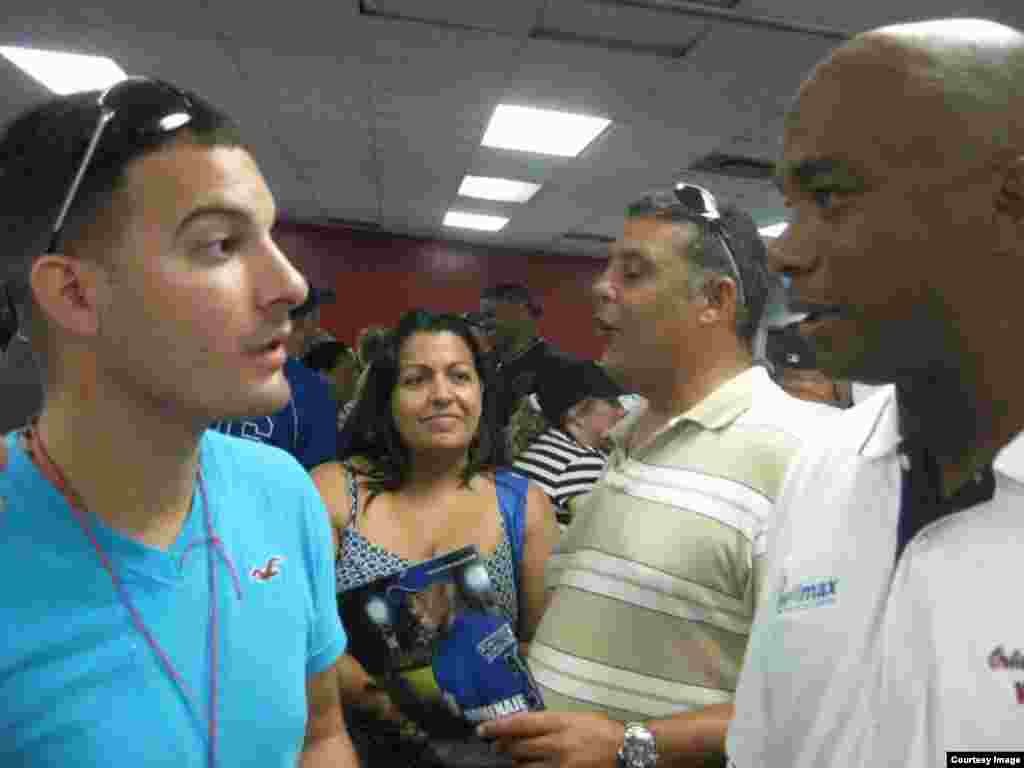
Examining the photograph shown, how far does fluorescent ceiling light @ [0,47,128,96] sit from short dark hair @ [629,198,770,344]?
A: 14.5 ft

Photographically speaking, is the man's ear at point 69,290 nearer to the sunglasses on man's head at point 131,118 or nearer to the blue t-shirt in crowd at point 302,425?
the sunglasses on man's head at point 131,118

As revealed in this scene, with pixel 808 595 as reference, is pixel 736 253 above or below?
above

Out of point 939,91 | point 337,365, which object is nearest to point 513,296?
point 337,365

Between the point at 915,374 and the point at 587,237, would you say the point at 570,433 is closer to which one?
the point at 915,374

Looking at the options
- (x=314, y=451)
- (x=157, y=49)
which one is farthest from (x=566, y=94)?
(x=314, y=451)

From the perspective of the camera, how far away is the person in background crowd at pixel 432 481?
6.03ft

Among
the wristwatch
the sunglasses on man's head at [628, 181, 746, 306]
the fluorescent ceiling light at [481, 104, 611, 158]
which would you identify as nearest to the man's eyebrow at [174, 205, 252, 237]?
the wristwatch

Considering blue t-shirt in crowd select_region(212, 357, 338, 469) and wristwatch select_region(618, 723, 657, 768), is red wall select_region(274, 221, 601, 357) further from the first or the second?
wristwatch select_region(618, 723, 657, 768)

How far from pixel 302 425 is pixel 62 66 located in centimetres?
408

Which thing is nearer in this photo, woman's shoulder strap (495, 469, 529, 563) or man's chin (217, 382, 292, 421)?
man's chin (217, 382, 292, 421)

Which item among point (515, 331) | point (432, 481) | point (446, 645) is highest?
point (515, 331)

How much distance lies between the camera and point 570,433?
10.4ft

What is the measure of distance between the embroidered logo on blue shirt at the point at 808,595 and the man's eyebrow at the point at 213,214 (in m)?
0.77

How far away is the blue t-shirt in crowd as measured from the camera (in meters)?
2.47
